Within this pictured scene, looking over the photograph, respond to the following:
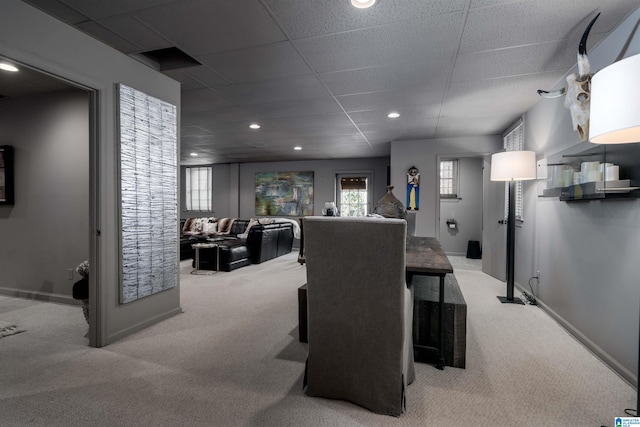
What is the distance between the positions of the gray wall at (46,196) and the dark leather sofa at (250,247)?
6.91 feet

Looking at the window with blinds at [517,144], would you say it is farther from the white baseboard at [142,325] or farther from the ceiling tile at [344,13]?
the white baseboard at [142,325]

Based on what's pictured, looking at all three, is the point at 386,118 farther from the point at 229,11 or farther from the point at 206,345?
the point at 206,345

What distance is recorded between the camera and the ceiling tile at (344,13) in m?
1.91

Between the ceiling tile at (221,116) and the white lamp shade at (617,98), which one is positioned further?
the ceiling tile at (221,116)

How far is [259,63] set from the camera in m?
2.74

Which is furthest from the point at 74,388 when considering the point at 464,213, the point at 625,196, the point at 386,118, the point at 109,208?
the point at 464,213

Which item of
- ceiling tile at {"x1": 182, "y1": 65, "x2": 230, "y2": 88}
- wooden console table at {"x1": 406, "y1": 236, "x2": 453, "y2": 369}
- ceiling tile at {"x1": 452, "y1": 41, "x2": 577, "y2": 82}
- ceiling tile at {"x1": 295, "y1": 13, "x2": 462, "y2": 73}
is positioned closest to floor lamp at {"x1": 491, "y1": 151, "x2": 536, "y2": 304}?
ceiling tile at {"x1": 452, "y1": 41, "x2": 577, "y2": 82}

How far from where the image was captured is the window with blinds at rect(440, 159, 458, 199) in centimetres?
717

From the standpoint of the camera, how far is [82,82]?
2217 millimetres

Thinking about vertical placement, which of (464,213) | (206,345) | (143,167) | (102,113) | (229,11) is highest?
(229,11)

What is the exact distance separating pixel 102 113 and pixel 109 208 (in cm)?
73

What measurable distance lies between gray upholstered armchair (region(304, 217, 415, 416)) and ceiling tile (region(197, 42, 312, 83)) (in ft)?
5.38

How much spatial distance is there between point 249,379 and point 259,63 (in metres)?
2.51

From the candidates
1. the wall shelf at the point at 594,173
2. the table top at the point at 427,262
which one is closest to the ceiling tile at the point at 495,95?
the wall shelf at the point at 594,173
